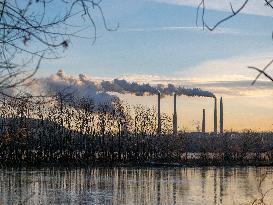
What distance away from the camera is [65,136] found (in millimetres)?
68062

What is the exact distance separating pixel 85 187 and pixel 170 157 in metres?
36.2

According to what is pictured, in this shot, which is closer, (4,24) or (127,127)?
(4,24)

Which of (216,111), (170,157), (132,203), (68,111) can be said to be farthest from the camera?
(216,111)

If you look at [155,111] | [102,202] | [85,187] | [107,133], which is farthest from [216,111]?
[102,202]

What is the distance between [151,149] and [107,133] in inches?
346

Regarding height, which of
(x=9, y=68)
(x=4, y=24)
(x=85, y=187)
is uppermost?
(x=4, y=24)

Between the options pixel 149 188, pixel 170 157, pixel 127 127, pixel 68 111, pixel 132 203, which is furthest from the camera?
pixel 127 127

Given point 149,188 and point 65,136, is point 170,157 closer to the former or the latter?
point 65,136

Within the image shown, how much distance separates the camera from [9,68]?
2.86m

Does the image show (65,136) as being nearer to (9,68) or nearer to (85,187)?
(85,187)

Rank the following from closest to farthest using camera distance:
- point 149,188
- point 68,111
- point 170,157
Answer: point 149,188 < point 170,157 < point 68,111

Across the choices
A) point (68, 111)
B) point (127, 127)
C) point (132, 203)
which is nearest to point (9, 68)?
point (132, 203)

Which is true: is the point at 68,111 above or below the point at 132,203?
above

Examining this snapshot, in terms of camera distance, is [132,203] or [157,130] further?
[157,130]
